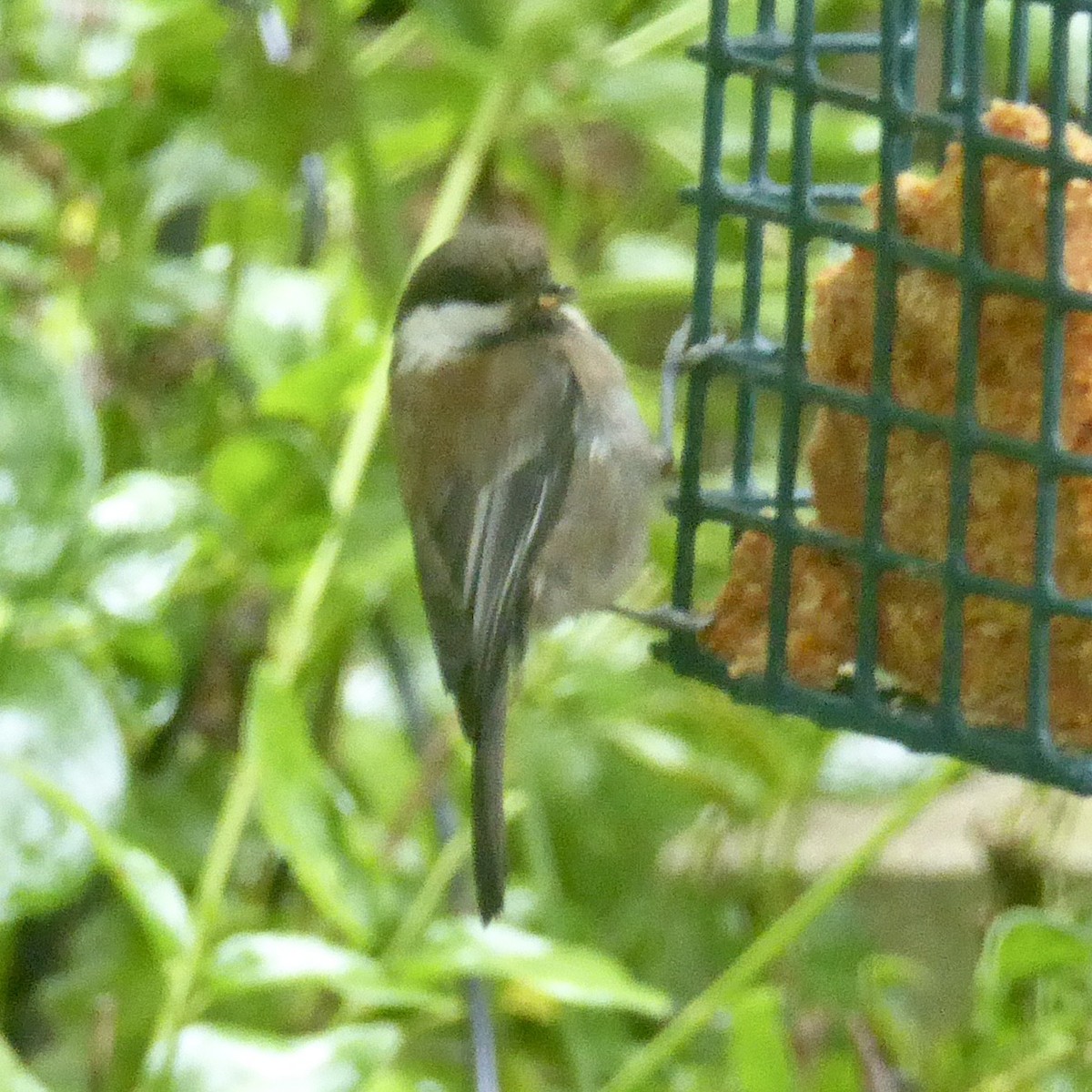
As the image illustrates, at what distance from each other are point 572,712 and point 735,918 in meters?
0.30

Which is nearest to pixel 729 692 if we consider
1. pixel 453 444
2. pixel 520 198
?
pixel 453 444

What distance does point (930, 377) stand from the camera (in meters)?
0.92

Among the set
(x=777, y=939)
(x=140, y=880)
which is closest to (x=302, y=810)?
(x=140, y=880)

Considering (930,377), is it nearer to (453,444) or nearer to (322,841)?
(322,841)

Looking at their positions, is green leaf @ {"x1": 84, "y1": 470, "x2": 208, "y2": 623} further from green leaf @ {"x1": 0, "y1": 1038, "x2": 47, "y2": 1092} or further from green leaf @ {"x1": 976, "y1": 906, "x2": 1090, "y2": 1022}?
green leaf @ {"x1": 976, "y1": 906, "x2": 1090, "y2": 1022}

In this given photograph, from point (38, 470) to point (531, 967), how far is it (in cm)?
39

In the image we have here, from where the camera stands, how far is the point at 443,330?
1.44 meters

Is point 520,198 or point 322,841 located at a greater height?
point 520,198

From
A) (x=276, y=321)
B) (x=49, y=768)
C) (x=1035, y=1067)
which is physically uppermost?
(x=276, y=321)

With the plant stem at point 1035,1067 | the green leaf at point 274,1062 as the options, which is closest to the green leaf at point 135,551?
the green leaf at point 274,1062

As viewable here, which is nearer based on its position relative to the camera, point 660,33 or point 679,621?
point 679,621

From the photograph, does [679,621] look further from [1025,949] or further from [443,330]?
[443,330]

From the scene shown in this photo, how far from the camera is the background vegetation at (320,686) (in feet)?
3.14

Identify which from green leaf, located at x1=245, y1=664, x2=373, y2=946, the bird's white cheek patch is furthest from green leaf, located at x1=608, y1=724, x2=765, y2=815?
green leaf, located at x1=245, y1=664, x2=373, y2=946
